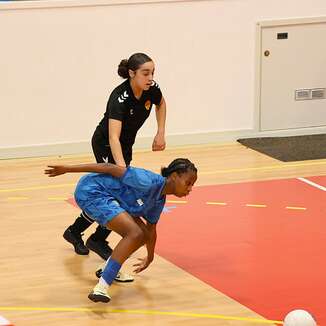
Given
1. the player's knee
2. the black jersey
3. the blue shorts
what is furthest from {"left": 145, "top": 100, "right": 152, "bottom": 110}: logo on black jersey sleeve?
the player's knee

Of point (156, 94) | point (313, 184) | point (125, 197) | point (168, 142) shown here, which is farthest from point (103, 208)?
point (168, 142)

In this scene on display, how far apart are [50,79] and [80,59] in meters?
0.44

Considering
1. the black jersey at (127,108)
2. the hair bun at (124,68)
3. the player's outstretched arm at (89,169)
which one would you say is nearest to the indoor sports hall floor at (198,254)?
the player's outstretched arm at (89,169)

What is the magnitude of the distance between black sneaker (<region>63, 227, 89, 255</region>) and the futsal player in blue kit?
1.14m

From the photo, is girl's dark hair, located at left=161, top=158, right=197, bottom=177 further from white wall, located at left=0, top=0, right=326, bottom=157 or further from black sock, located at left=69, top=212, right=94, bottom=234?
white wall, located at left=0, top=0, right=326, bottom=157

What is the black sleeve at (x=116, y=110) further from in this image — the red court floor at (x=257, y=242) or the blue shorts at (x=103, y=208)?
the red court floor at (x=257, y=242)

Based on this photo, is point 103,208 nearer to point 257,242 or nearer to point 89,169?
point 89,169

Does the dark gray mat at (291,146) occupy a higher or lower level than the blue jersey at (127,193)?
lower

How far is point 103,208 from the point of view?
6.99 meters

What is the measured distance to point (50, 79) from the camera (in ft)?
38.4

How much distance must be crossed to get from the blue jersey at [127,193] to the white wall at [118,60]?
4743 millimetres

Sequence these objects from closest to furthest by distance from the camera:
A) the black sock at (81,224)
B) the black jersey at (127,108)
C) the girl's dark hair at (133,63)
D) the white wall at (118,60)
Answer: the girl's dark hair at (133,63) < the black jersey at (127,108) < the black sock at (81,224) < the white wall at (118,60)

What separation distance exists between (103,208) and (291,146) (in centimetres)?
564

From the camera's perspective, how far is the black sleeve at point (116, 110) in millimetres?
7551
